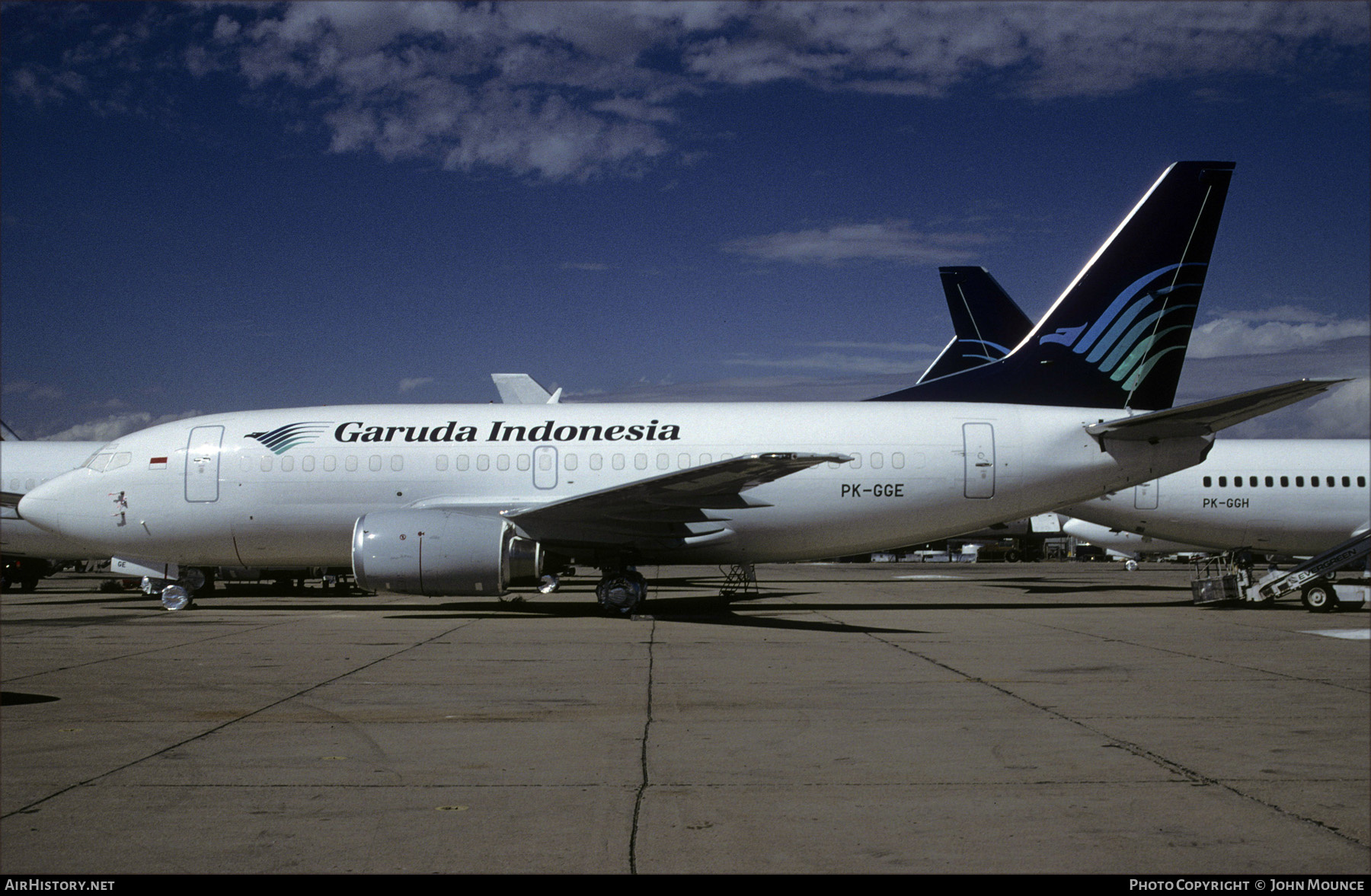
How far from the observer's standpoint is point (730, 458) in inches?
708

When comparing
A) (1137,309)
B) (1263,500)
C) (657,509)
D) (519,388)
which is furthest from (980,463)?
(519,388)

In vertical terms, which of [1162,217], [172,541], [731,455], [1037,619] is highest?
[1162,217]

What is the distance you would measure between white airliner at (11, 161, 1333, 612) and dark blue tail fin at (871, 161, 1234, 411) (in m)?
0.03

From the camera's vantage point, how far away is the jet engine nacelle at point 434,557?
52.0 feet

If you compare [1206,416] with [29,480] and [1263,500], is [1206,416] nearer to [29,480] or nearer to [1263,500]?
[1263,500]

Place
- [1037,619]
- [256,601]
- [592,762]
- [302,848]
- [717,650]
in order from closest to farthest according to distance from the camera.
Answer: [302,848], [592,762], [717,650], [1037,619], [256,601]

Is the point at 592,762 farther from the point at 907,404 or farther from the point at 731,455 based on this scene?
the point at 907,404

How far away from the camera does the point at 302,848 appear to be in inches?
180

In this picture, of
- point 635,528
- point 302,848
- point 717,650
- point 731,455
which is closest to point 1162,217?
point 731,455

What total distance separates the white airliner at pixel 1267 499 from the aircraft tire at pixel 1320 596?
663 centimetres

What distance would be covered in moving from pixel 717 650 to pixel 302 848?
306 inches

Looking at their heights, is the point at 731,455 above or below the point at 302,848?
above

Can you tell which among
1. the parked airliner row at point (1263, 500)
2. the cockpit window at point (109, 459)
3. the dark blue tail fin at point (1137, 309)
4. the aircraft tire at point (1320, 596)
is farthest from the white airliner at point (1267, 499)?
the cockpit window at point (109, 459)

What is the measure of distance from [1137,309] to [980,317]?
36.6 ft
